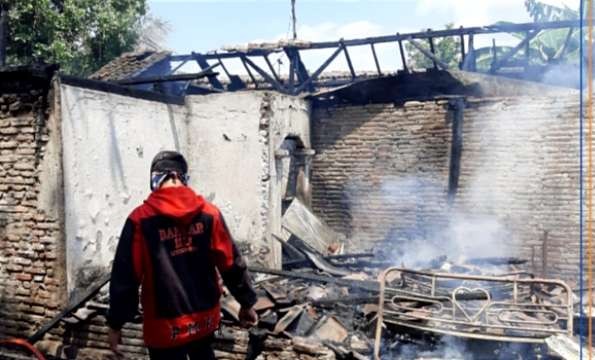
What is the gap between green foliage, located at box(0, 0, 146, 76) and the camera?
46.2 ft

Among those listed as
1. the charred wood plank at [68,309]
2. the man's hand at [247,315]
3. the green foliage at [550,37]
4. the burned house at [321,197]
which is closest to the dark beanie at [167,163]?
the man's hand at [247,315]

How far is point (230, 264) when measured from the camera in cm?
396

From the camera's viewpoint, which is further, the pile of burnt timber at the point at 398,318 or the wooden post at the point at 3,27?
the wooden post at the point at 3,27

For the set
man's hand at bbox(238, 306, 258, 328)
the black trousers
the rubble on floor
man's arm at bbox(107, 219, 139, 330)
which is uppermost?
man's arm at bbox(107, 219, 139, 330)

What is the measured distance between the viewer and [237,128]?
973 cm

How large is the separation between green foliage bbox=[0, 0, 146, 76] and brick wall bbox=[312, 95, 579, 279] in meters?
7.19

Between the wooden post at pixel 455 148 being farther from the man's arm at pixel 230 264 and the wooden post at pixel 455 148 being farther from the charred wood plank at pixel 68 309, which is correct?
the man's arm at pixel 230 264

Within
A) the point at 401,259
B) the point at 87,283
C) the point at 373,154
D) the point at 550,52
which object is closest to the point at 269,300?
the point at 87,283

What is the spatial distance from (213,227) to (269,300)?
3.29 m

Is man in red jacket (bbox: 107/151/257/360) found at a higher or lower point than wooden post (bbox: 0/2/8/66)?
lower

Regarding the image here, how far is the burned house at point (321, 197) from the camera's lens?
662cm

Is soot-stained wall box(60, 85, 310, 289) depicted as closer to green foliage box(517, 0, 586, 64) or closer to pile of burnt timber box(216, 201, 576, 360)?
pile of burnt timber box(216, 201, 576, 360)

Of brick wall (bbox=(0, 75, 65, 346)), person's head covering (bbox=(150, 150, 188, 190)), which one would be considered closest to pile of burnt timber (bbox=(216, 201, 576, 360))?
brick wall (bbox=(0, 75, 65, 346))

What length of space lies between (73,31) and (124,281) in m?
13.0
